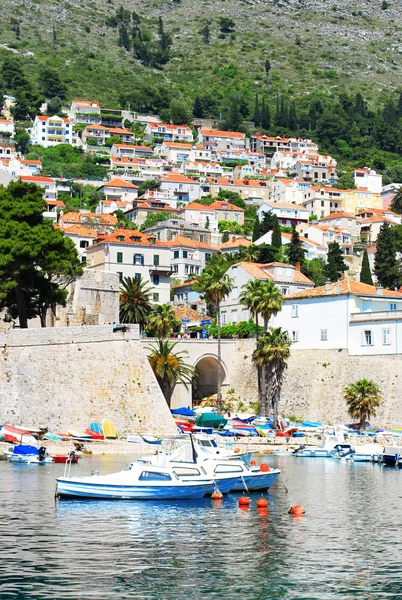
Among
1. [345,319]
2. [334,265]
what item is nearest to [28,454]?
[345,319]

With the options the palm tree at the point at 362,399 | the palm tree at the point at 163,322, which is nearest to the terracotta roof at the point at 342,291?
the palm tree at the point at 362,399

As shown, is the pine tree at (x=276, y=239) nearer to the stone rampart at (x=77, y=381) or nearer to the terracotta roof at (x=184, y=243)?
the terracotta roof at (x=184, y=243)

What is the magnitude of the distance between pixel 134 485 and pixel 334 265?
81.7 m

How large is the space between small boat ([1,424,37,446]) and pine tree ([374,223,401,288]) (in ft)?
215

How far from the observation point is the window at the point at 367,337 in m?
75.3

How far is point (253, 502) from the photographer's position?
45.2m

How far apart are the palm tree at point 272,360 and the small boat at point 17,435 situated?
21.5 meters

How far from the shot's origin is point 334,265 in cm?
12250

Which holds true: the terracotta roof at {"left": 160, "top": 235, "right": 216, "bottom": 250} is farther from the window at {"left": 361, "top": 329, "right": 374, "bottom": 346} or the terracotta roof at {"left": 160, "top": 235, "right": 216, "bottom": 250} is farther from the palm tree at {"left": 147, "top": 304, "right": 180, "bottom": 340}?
the window at {"left": 361, "top": 329, "right": 374, "bottom": 346}

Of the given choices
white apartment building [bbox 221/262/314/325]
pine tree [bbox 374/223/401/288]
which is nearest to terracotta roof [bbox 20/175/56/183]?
pine tree [bbox 374/223/401/288]

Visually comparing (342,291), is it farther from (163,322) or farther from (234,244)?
(234,244)

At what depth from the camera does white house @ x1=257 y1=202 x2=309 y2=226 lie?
525ft

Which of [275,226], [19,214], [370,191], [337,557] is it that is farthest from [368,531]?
[370,191]

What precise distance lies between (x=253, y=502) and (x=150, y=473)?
4647 mm
